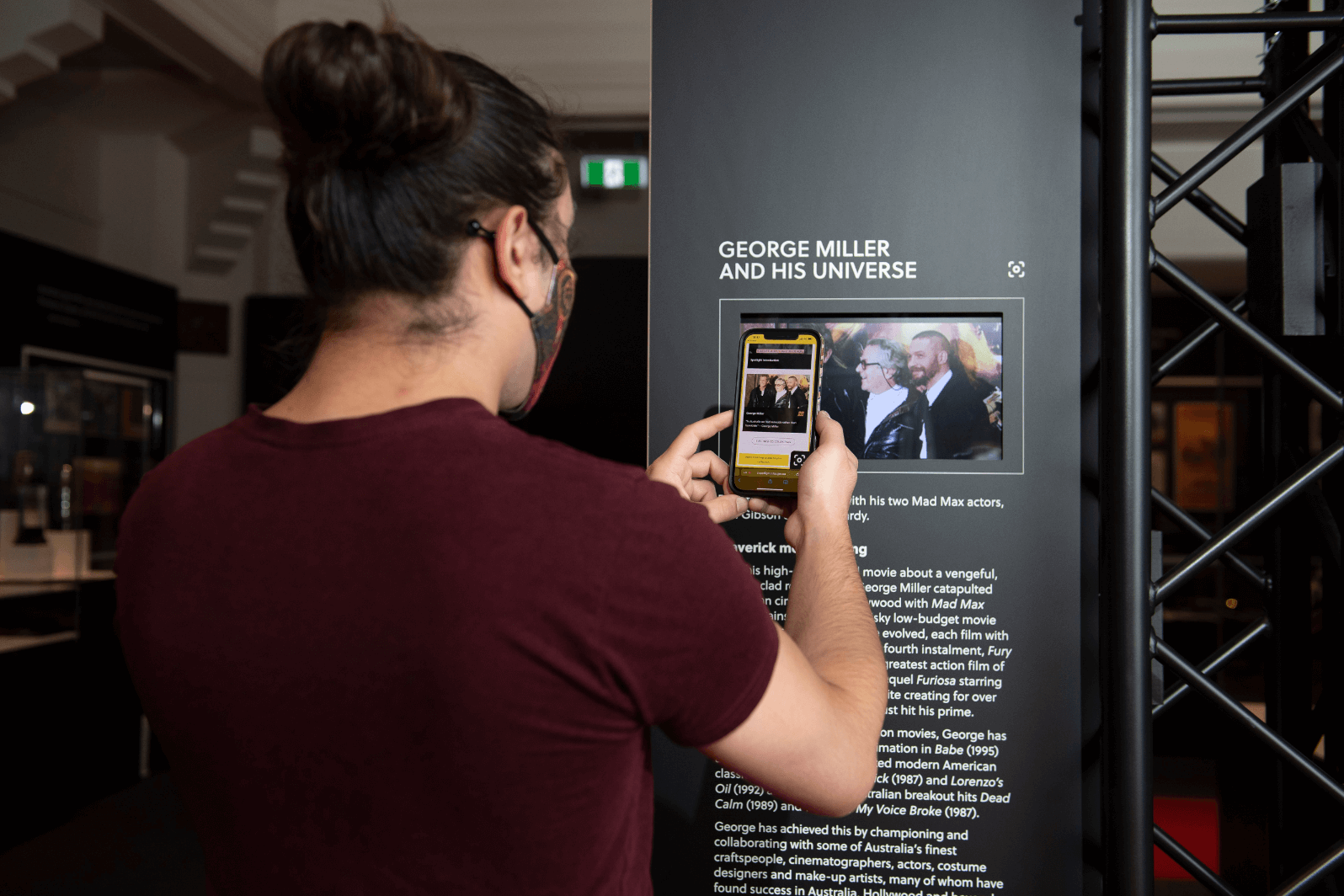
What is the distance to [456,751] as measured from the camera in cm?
66

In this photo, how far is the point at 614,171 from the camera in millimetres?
5363

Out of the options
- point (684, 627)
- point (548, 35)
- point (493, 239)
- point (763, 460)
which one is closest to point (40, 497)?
point (548, 35)

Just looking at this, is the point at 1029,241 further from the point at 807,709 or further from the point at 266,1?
the point at 266,1

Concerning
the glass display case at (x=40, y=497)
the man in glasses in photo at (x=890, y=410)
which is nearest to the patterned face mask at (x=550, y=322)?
the man in glasses in photo at (x=890, y=410)

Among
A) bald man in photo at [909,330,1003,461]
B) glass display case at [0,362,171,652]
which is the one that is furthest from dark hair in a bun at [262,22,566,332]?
glass display case at [0,362,171,652]

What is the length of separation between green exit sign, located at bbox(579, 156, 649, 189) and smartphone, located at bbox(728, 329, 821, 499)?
4139mm

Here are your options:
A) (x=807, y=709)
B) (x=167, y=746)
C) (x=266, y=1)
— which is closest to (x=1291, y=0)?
(x=807, y=709)

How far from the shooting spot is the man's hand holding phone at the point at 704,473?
1324 mm

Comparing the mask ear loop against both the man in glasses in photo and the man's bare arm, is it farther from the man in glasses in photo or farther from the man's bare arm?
the man in glasses in photo

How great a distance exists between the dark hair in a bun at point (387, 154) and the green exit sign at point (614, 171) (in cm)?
475

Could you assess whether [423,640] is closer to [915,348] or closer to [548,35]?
[915,348]

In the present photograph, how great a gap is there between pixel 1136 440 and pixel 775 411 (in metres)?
0.56

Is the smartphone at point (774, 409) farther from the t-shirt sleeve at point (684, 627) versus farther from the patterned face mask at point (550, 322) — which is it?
the t-shirt sleeve at point (684, 627)

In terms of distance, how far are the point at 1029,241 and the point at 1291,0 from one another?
694 mm
